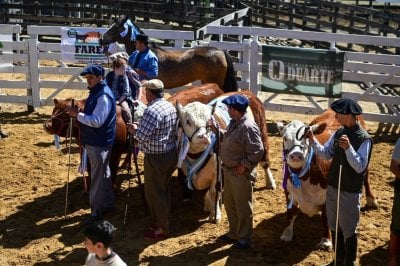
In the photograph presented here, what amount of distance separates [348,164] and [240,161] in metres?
1.23

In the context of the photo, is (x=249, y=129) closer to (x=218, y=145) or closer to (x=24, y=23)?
(x=218, y=145)

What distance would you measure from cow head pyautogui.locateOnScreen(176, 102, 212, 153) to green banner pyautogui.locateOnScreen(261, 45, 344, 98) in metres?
5.12

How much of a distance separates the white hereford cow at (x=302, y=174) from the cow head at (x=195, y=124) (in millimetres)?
912

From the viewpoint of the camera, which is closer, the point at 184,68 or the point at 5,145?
the point at 5,145

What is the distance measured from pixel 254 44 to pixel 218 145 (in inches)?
220

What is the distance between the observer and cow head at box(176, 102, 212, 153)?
6785 mm

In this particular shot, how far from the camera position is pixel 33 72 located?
1280cm

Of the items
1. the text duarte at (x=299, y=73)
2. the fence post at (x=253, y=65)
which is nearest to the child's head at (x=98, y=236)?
the text duarte at (x=299, y=73)

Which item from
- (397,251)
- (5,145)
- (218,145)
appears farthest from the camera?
(5,145)

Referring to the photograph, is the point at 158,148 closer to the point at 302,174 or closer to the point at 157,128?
the point at 157,128

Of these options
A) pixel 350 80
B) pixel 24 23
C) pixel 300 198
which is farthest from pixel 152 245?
pixel 24 23

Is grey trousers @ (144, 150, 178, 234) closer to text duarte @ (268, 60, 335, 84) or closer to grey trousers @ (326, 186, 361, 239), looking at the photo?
grey trousers @ (326, 186, 361, 239)

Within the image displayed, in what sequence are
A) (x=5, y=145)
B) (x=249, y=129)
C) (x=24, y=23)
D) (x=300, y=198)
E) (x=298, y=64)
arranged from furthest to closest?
(x=24, y=23) < (x=298, y=64) < (x=5, y=145) < (x=300, y=198) < (x=249, y=129)

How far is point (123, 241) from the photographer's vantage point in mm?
6918
